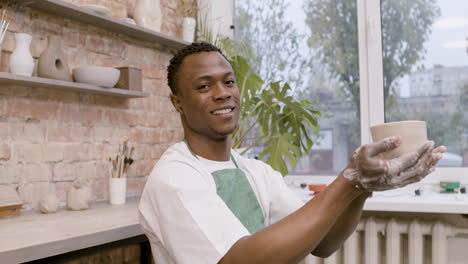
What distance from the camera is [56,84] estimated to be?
1717 mm

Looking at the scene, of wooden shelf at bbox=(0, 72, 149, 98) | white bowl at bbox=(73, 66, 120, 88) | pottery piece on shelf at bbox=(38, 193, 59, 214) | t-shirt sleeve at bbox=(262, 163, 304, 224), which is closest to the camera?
t-shirt sleeve at bbox=(262, 163, 304, 224)

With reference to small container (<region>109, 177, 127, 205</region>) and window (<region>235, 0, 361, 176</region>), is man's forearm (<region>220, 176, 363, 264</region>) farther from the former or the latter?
window (<region>235, 0, 361, 176</region>)

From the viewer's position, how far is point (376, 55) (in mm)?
2514

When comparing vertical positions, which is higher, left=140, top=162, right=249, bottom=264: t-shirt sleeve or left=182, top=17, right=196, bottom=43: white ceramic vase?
left=182, top=17, right=196, bottom=43: white ceramic vase

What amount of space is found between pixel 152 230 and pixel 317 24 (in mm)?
2046

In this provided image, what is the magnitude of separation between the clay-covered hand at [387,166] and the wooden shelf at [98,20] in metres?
1.45

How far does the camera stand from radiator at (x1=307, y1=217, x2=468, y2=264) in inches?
79.5

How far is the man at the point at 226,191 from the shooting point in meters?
0.77

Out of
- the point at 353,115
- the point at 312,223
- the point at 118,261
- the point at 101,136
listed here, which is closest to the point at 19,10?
the point at 101,136

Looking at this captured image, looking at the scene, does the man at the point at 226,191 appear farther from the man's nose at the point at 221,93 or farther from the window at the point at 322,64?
the window at the point at 322,64

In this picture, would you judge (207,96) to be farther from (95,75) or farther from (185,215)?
(95,75)

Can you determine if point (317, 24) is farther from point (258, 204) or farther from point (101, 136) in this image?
point (258, 204)

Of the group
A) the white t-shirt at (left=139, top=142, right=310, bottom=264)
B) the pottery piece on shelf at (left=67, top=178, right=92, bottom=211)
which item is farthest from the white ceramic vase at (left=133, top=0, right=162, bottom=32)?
the white t-shirt at (left=139, top=142, right=310, bottom=264)

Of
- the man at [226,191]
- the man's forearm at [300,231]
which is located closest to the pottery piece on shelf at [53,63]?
the man at [226,191]
